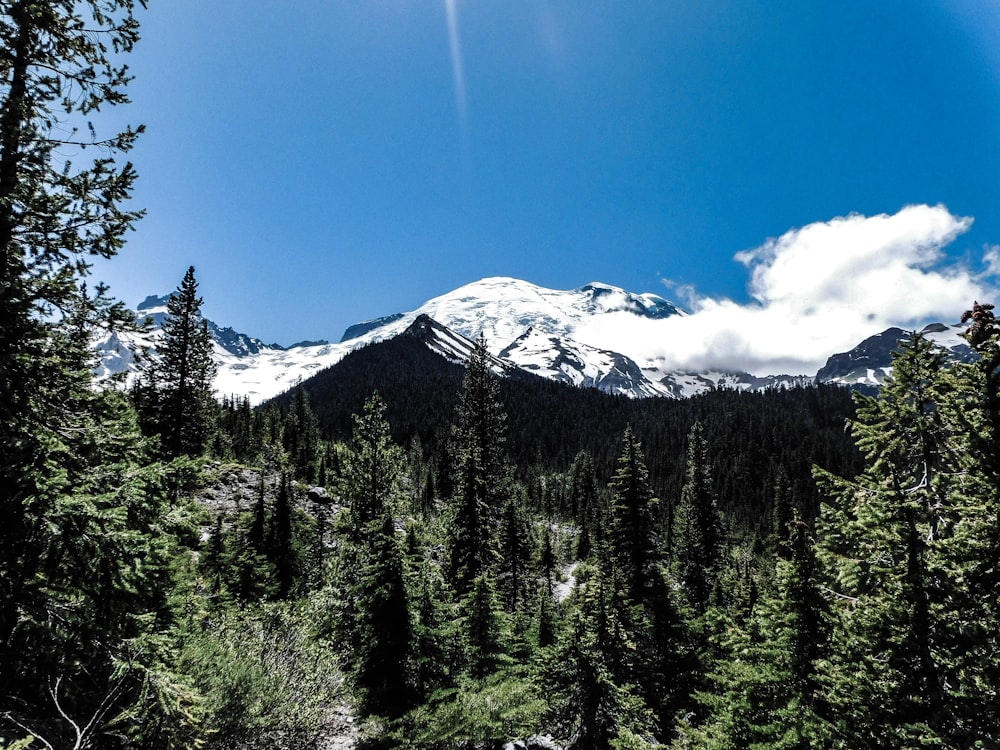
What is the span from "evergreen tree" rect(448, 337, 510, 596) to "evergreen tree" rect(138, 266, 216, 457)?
497 inches

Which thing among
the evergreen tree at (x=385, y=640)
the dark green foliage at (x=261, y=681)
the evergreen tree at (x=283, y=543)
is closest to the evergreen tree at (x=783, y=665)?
the evergreen tree at (x=385, y=640)

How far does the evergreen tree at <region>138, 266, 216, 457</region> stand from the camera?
2158cm

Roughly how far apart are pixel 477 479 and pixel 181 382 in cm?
1458

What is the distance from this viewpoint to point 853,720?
23.8 ft

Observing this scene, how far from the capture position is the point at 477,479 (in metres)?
21.8

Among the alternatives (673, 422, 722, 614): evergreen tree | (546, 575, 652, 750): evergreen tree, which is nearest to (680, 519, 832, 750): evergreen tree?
(546, 575, 652, 750): evergreen tree

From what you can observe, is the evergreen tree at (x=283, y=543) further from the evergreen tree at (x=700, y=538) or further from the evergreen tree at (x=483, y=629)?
the evergreen tree at (x=700, y=538)

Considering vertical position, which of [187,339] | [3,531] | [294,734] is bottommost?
[294,734]

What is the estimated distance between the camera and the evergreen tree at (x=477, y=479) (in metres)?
21.4

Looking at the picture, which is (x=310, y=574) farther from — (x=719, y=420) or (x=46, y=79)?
(x=719, y=420)

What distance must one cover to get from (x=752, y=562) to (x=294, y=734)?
201 ft

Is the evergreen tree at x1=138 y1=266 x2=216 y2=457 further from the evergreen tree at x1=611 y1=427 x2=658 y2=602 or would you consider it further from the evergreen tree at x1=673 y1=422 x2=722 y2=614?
the evergreen tree at x1=673 y1=422 x2=722 y2=614

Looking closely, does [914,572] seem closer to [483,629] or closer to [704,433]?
[483,629]

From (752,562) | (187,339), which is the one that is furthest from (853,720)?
(752,562)
